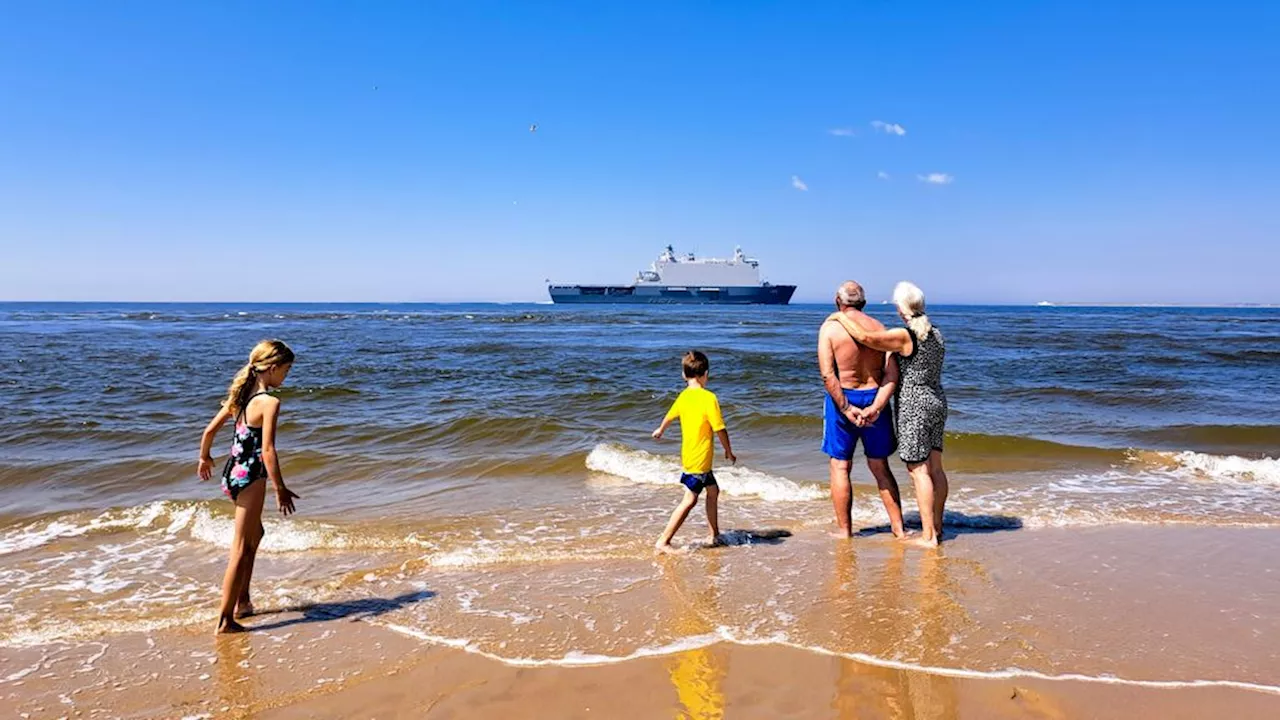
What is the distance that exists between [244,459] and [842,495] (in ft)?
12.9

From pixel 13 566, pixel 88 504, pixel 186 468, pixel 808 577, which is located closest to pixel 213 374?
pixel 186 468

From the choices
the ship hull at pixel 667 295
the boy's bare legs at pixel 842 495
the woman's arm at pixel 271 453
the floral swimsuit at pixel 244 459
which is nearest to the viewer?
the woman's arm at pixel 271 453

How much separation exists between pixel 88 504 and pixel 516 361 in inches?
526

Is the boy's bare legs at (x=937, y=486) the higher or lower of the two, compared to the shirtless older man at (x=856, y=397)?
lower

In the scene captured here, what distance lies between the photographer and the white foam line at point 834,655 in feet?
10.1

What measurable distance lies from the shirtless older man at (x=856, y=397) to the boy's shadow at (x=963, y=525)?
1.17ft

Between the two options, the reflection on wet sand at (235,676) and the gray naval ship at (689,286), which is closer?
the reflection on wet sand at (235,676)

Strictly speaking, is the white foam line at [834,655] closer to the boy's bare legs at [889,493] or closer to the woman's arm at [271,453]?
the woman's arm at [271,453]

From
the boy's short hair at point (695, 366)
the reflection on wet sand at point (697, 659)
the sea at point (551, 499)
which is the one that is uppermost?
the boy's short hair at point (695, 366)

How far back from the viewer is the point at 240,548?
395 cm

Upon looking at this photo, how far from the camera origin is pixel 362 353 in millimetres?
22375

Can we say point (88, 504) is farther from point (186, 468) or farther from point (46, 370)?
point (46, 370)

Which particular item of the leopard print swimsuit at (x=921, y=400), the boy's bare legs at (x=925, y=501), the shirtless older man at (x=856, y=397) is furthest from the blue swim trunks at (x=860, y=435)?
the boy's bare legs at (x=925, y=501)

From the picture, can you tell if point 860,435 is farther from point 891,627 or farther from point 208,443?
point 208,443
